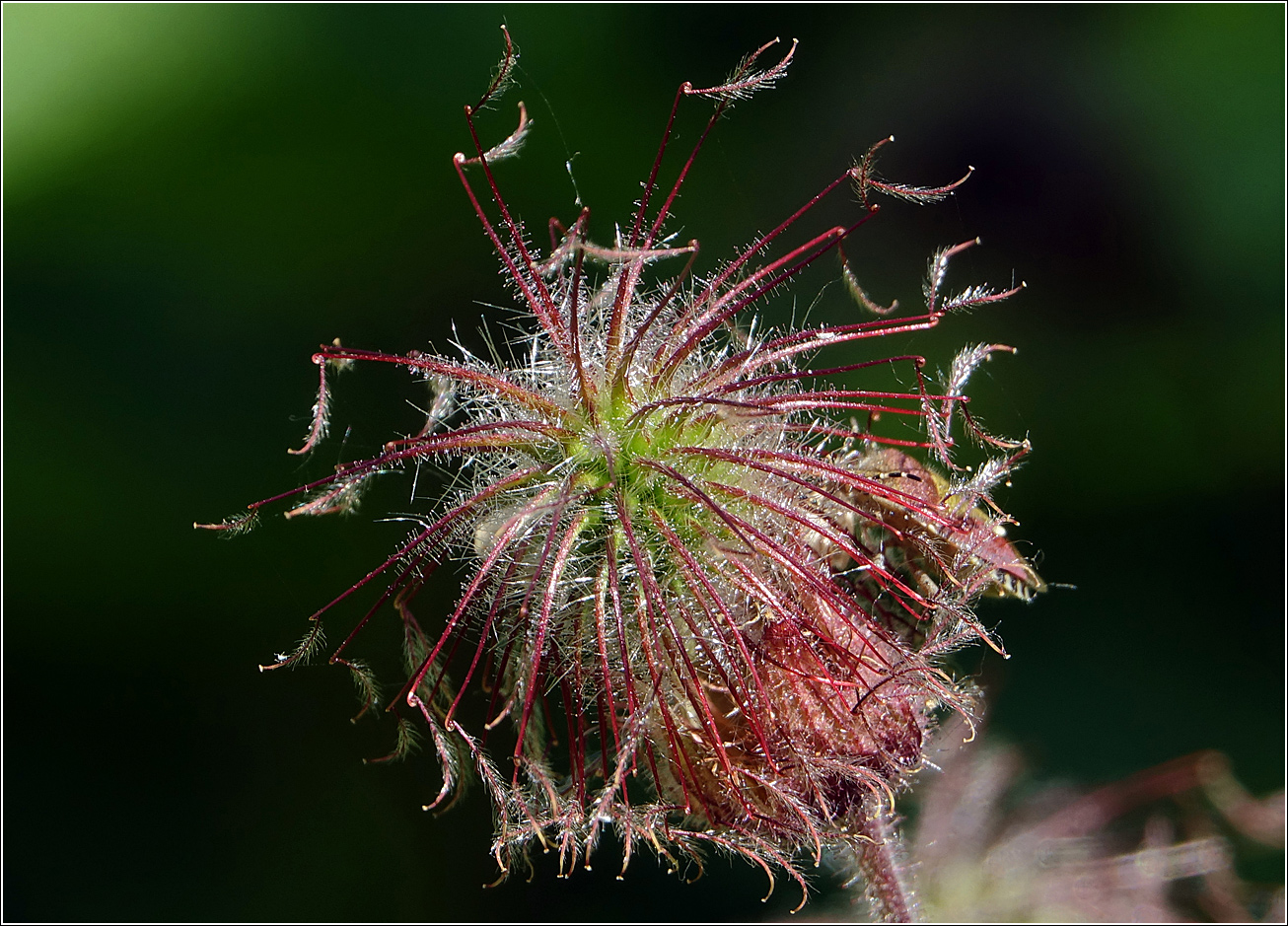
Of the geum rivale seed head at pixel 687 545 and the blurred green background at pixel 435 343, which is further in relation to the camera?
the blurred green background at pixel 435 343

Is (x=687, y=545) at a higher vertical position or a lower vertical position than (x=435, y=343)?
lower

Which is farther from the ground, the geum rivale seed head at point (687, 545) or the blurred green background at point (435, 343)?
the blurred green background at point (435, 343)

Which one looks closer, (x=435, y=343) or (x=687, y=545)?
(x=687, y=545)

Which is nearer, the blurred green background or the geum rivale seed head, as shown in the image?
the geum rivale seed head

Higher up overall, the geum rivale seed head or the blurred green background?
the blurred green background
